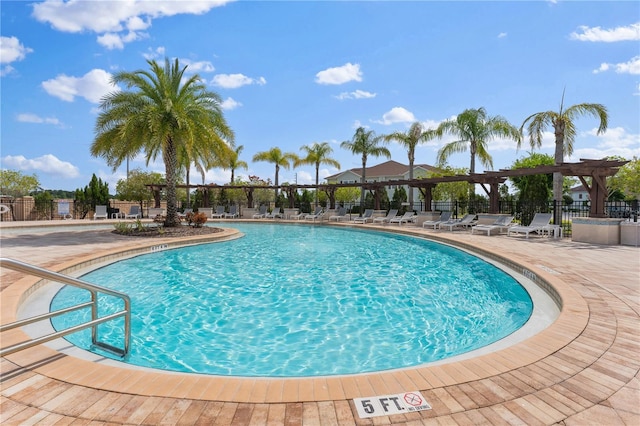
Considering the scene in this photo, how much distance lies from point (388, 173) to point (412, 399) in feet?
165

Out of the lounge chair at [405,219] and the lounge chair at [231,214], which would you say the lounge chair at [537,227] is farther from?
the lounge chair at [231,214]

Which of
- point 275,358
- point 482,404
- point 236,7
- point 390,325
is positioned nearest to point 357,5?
point 236,7

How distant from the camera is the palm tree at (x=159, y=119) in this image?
14.6 meters

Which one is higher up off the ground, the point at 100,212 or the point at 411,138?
the point at 411,138

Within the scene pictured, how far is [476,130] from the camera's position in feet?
75.7

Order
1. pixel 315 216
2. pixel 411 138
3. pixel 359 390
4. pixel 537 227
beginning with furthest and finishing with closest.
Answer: pixel 411 138, pixel 315 216, pixel 537 227, pixel 359 390

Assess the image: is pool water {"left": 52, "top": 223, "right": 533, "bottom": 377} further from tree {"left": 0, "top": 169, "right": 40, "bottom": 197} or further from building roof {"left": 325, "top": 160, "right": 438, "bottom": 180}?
building roof {"left": 325, "top": 160, "right": 438, "bottom": 180}

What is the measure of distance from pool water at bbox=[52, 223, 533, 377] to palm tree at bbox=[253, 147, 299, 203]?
24.3 metres

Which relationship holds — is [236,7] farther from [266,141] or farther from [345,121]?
[266,141]

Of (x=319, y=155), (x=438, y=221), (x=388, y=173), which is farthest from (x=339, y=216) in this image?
(x=388, y=173)

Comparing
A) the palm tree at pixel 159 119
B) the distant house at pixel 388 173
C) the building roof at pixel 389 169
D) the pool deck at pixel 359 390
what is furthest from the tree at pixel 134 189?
the pool deck at pixel 359 390

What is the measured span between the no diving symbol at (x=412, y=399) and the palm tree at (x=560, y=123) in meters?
17.5

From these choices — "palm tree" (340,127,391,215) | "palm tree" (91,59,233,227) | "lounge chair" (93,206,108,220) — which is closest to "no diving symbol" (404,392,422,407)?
"palm tree" (91,59,233,227)

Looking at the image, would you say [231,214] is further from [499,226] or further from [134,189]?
[499,226]
